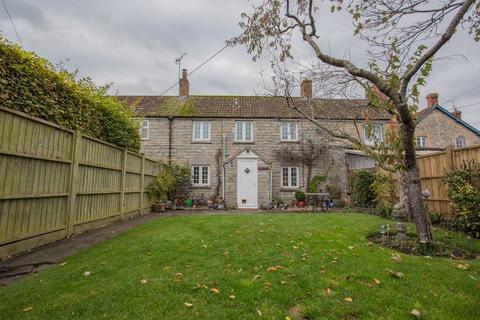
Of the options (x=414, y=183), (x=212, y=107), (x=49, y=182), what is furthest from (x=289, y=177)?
(x=49, y=182)

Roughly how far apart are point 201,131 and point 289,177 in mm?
6752

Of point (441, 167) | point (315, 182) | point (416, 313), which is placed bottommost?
point (416, 313)

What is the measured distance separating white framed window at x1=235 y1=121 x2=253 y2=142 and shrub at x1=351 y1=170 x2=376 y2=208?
730 cm

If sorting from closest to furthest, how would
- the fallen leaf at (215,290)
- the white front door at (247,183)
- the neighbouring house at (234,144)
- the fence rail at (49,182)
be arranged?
1. the fallen leaf at (215,290)
2. the fence rail at (49,182)
3. the white front door at (247,183)
4. the neighbouring house at (234,144)

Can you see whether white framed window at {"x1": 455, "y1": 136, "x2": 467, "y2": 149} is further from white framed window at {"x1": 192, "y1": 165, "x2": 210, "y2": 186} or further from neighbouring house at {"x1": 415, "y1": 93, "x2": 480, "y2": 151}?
white framed window at {"x1": 192, "y1": 165, "x2": 210, "y2": 186}

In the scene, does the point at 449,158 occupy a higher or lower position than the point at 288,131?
lower

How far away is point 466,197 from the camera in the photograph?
657 centimetres

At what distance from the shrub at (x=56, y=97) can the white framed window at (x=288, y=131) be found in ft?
35.7

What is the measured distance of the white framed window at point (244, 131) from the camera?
17.8 meters

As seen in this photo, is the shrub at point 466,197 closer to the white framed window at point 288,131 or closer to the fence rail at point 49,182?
the fence rail at point 49,182

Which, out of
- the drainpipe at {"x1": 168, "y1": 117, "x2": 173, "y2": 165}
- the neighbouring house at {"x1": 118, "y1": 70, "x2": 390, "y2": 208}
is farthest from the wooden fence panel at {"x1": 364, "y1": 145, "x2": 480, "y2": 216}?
the drainpipe at {"x1": 168, "y1": 117, "x2": 173, "y2": 165}

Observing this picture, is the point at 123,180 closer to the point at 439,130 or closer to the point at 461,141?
the point at 439,130

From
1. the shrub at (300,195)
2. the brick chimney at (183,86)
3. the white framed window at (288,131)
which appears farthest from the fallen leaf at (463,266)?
the brick chimney at (183,86)

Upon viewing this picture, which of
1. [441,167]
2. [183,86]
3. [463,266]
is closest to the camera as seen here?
[463,266]
